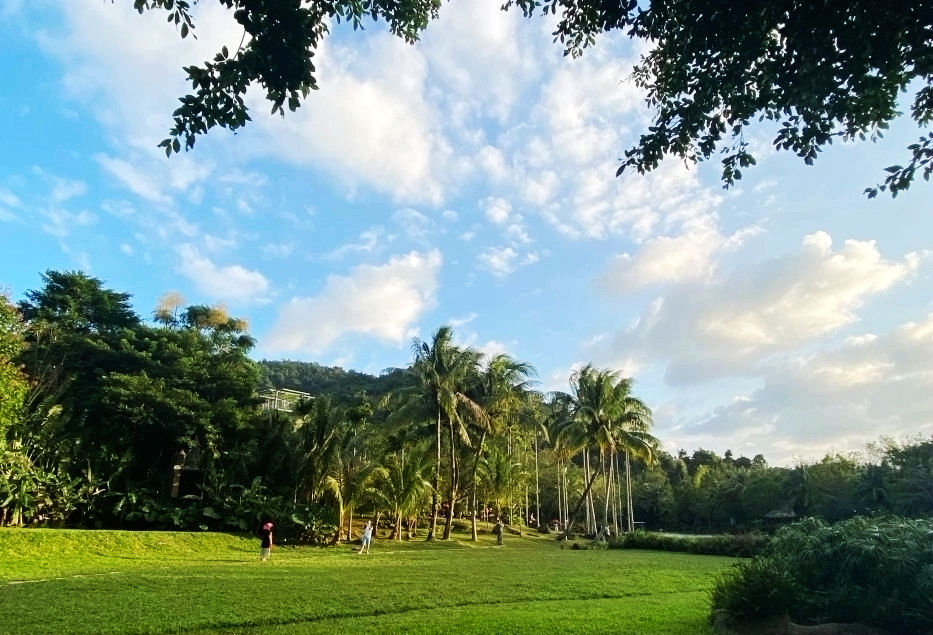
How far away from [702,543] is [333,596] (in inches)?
834

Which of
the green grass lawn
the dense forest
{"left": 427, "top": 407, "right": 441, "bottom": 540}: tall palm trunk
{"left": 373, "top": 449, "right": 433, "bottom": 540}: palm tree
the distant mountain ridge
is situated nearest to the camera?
the green grass lawn

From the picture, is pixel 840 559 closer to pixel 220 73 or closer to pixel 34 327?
pixel 220 73

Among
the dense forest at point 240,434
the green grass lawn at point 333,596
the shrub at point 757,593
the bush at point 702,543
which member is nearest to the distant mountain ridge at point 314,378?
the dense forest at point 240,434

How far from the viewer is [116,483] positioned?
27.1 metres

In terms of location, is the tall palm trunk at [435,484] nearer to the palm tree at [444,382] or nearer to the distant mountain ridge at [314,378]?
the palm tree at [444,382]

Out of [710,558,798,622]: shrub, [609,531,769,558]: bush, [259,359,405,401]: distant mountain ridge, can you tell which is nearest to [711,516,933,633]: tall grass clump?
[710,558,798,622]: shrub

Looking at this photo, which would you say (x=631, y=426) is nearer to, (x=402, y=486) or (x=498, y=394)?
(x=498, y=394)

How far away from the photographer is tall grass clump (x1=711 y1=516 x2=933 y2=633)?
777 cm

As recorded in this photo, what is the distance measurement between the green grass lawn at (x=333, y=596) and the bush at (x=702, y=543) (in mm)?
8959

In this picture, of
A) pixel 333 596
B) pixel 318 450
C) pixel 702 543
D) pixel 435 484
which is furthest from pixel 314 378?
pixel 333 596

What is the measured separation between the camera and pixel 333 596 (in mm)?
10555

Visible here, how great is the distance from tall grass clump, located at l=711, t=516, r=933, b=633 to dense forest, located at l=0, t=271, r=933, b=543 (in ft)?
70.1

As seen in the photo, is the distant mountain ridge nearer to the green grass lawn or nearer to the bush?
the bush

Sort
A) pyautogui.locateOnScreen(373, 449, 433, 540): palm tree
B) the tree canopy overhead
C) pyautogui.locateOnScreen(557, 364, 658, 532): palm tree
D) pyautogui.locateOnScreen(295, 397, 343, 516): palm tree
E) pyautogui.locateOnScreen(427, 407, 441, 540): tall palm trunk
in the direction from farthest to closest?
pyautogui.locateOnScreen(557, 364, 658, 532): palm tree, pyautogui.locateOnScreen(427, 407, 441, 540): tall palm trunk, pyautogui.locateOnScreen(373, 449, 433, 540): palm tree, pyautogui.locateOnScreen(295, 397, 343, 516): palm tree, the tree canopy overhead
